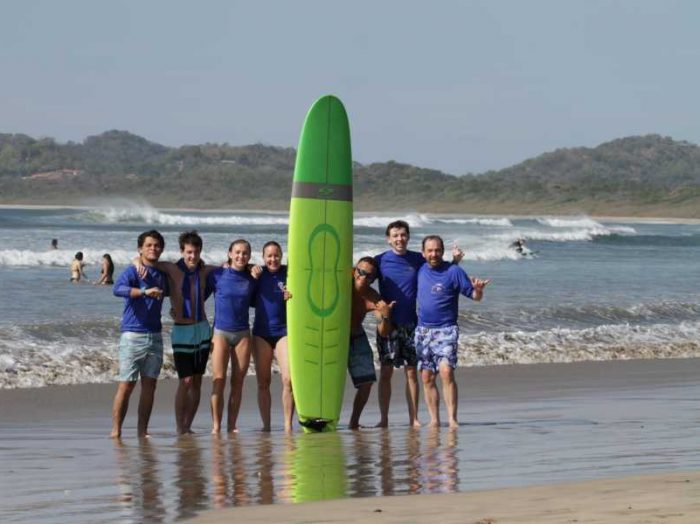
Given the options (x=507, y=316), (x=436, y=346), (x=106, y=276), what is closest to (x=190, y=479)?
(x=436, y=346)

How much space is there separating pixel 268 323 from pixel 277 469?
2.00 m

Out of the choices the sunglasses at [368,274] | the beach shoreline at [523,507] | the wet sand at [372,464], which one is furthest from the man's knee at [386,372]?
the beach shoreline at [523,507]

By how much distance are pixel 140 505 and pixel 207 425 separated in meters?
3.54

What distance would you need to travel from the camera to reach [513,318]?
18.0m

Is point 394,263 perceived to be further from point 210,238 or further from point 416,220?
point 416,220

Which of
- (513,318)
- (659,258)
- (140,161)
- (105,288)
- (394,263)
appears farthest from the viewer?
(140,161)

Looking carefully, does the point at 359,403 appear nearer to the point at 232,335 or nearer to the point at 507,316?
the point at 232,335

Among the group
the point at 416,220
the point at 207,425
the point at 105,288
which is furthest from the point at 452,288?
the point at 416,220

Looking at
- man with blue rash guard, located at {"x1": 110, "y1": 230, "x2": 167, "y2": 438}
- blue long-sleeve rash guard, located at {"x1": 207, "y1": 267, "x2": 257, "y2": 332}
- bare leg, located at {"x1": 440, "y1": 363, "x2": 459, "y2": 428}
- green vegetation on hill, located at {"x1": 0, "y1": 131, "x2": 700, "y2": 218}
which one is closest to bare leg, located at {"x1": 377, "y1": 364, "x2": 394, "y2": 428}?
bare leg, located at {"x1": 440, "y1": 363, "x2": 459, "y2": 428}

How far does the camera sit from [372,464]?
748 centimetres

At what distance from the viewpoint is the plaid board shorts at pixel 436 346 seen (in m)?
9.16

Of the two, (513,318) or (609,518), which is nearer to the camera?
(609,518)

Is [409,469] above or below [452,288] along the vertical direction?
below

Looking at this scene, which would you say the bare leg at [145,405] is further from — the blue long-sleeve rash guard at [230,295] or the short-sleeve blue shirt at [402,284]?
the short-sleeve blue shirt at [402,284]
